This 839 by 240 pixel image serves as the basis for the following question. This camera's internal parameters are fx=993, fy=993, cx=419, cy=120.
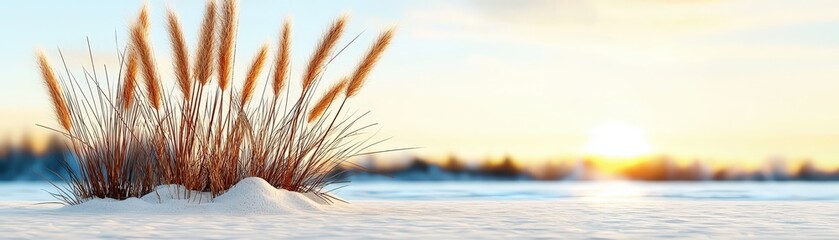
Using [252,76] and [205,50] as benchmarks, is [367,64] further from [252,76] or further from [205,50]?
[205,50]

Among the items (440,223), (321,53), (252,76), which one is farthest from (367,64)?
(440,223)

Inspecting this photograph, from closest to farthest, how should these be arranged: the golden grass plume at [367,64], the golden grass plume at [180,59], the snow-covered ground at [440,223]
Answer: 1. the snow-covered ground at [440,223]
2. the golden grass plume at [180,59]
3. the golden grass plume at [367,64]

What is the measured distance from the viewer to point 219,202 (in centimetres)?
432

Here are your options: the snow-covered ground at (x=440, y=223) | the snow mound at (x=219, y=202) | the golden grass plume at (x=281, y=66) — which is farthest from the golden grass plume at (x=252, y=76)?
the snow-covered ground at (x=440, y=223)

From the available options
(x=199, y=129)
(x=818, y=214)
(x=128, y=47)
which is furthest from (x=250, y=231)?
(x=818, y=214)

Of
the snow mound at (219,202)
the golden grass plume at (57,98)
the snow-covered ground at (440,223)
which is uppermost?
Result: the golden grass plume at (57,98)

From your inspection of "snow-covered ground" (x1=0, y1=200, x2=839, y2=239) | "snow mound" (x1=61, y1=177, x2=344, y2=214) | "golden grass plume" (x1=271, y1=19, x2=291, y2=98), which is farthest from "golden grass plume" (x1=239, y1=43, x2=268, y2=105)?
"snow-covered ground" (x1=0, y1=200, x2=839, y2=239)

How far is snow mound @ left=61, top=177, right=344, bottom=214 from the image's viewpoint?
417 centimetres

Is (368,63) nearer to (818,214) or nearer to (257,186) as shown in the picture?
(257,186)

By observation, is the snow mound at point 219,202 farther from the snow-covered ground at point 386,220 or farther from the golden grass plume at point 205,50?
the golden grass plume at point 205,50

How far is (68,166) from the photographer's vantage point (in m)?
4.73

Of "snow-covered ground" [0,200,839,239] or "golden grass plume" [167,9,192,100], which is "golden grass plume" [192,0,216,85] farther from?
"snow-covered ground" [0,200,839,239]

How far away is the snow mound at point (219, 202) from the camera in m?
4.17

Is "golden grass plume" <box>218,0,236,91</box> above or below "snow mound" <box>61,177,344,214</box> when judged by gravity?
above
